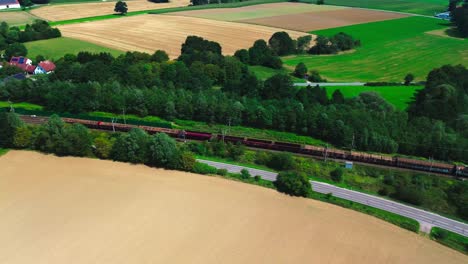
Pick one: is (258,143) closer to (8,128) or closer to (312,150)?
(312,150)

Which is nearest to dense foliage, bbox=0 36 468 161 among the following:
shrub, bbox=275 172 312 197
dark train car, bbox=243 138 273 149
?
dark train car, bbox=243 138 273 149

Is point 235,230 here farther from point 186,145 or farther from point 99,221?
point 186,145

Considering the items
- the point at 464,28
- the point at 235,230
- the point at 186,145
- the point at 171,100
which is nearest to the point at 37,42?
the point at 171,100

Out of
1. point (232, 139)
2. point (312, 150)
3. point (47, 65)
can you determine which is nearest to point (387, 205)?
point (312, 150)

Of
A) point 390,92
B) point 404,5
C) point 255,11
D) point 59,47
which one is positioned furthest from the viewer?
point 404,5

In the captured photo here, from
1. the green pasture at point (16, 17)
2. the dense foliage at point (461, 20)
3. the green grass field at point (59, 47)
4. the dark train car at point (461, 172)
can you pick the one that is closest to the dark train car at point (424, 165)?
the dark train car at point (461, 172)


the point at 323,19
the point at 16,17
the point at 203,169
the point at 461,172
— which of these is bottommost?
the point at 203,169

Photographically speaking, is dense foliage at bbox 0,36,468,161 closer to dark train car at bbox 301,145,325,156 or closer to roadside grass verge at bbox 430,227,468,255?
dark train car at bbox 301,145,325,156
